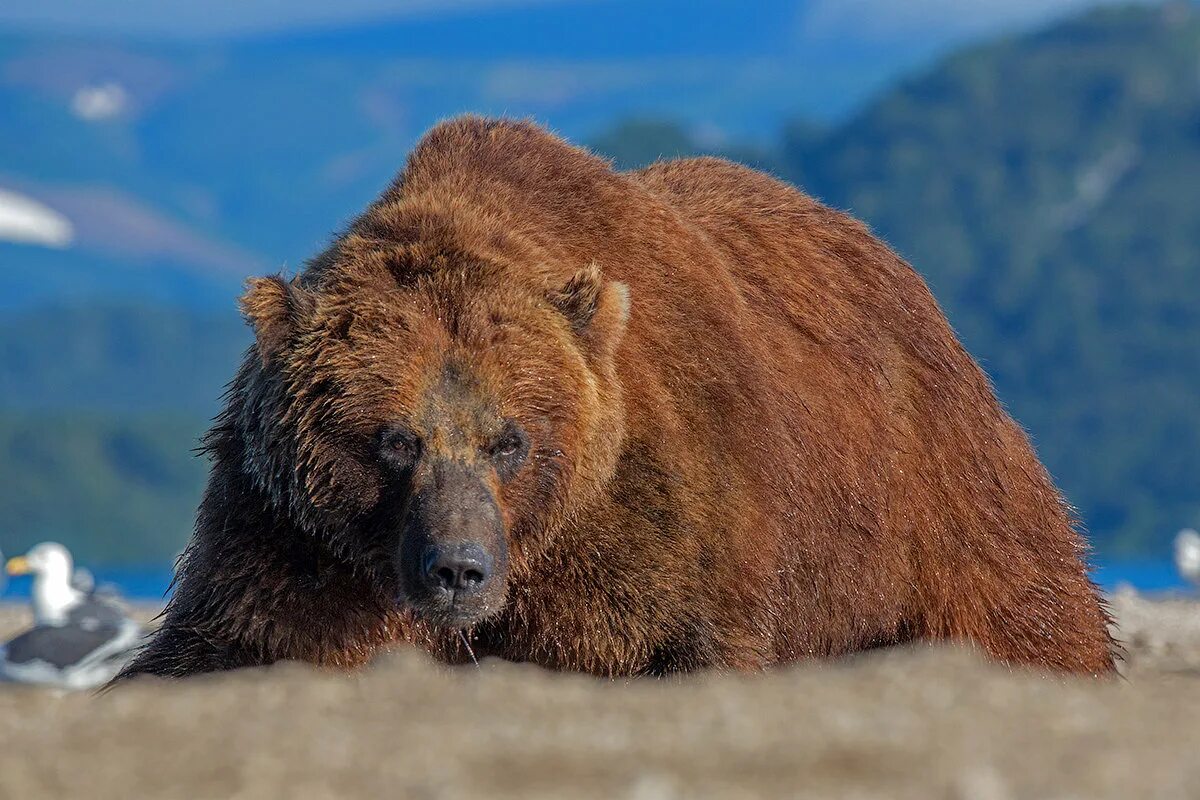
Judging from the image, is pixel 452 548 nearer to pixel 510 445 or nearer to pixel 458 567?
pixel 458 567

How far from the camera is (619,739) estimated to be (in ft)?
12.7

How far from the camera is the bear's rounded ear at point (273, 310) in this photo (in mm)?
5758

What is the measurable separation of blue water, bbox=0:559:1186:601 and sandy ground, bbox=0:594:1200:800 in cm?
3915

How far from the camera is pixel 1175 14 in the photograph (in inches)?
5463

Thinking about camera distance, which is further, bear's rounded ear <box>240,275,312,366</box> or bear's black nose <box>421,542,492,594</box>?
bear's rounded ear <box>240,275,312,366</box>

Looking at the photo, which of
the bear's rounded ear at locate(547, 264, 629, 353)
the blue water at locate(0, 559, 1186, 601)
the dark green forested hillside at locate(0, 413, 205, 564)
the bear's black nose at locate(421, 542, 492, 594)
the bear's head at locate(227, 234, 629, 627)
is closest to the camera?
the bear's black nose at locate(421, 542, 492, 594)

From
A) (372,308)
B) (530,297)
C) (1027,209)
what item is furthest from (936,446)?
(1027,209)

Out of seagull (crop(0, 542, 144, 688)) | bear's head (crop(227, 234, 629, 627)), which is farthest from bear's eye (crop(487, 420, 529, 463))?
seagull (crop(0, 542, 144, 688))

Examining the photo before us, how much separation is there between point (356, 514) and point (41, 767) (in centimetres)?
191

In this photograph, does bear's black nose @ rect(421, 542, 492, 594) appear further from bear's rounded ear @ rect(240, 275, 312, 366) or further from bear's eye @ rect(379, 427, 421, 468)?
bear's rounded ear @ rect(240, 275, 312, 366)

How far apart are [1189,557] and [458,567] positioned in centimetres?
1938

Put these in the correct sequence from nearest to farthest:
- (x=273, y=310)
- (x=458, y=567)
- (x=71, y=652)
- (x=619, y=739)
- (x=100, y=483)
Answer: (x=619, y=739) < (x=458, y=567) < (x=273, y=310) < (x=71, y=652) < (x=100, y=483)

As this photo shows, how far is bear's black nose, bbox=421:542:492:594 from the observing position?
17.3 ft

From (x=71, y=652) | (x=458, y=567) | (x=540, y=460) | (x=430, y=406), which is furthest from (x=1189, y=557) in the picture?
(x=458, y=567)
